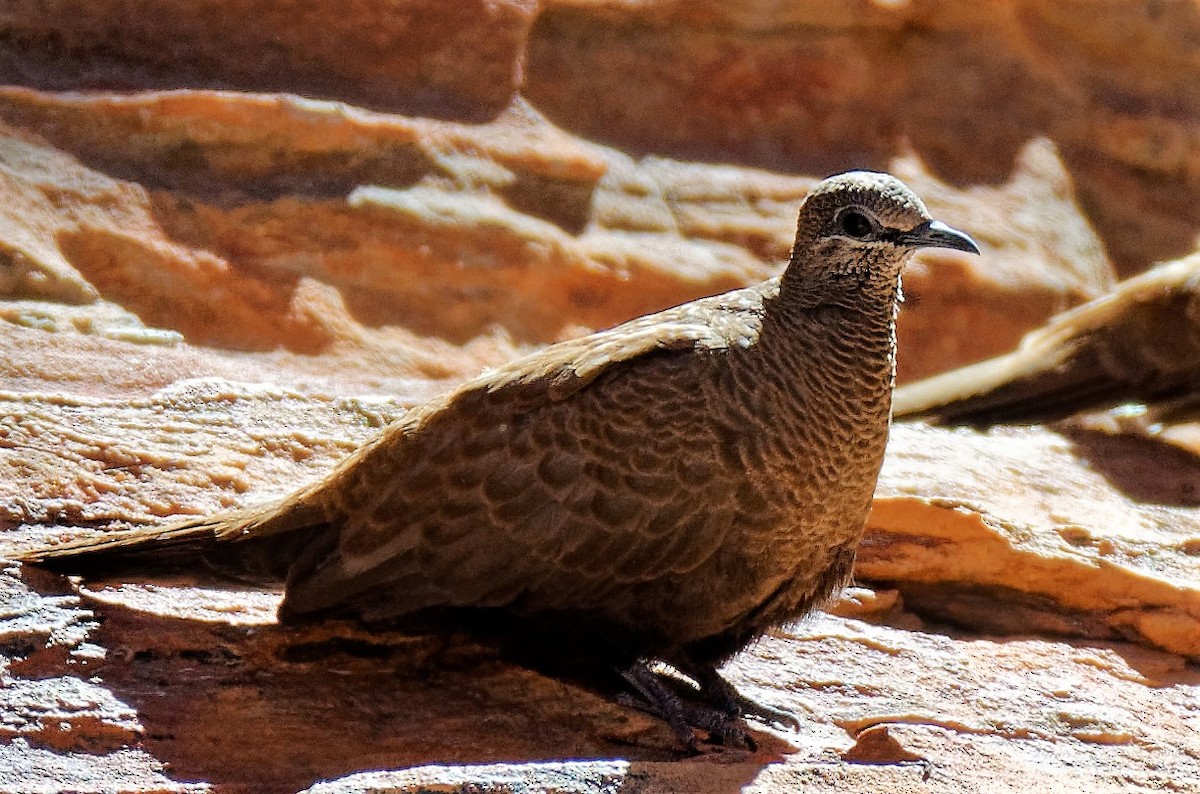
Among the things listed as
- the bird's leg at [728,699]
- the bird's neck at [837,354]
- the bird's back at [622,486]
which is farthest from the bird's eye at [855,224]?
the bird's leg at [728,699]

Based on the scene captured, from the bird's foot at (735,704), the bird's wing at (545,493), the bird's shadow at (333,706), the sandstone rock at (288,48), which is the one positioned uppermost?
the sandstone rock at (288,48)

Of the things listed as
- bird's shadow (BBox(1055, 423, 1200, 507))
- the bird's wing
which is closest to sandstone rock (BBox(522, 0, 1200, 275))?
bird's shadow (BBox(1055, 423, 1200, 507))

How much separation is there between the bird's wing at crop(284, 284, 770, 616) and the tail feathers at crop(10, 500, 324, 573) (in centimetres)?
15

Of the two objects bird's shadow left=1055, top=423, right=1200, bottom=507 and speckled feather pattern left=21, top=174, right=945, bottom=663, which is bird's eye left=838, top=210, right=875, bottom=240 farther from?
bird's shadow left=1055, top=423, right=1200, bottom=507

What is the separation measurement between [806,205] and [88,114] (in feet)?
12.7

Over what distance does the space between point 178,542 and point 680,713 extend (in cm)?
144

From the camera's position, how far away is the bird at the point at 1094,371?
623 cm

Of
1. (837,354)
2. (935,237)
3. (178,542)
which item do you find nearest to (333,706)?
(178,542)

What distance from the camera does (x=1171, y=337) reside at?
6.38 metres

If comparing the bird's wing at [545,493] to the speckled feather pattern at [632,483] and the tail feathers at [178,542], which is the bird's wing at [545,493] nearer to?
the speckled feather pattern at [632,483]

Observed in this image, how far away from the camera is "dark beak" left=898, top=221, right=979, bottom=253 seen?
12.0 feet

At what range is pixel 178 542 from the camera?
3.67 m

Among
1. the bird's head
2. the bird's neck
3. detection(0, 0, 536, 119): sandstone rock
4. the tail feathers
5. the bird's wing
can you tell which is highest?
detection(0, 0, 536, 119): sandstone rock

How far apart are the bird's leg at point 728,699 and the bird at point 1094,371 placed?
260 centimetres
